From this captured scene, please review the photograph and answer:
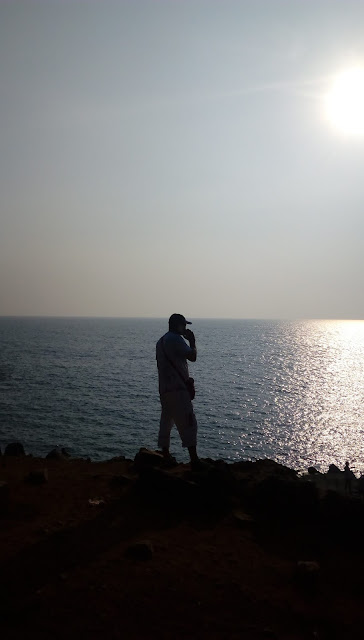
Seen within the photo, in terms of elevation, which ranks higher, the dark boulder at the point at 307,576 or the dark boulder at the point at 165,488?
the dark boulder at the point at 165,488

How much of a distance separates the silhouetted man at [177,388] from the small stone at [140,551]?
8.97ft

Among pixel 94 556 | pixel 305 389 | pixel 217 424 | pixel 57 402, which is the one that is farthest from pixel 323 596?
pixel 305 389

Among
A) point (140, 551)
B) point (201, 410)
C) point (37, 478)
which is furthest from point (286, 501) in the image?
point (201, 410)

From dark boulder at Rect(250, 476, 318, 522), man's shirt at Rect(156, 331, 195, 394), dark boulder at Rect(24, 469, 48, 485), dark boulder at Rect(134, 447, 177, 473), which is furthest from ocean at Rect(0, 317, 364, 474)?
dark boulder at Rect(250, 476, 318, 522)

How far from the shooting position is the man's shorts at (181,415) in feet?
26.9

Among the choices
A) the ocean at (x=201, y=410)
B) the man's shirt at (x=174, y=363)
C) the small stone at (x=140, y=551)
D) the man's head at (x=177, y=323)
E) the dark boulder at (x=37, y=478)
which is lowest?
the ocean at (x=201, y=410)

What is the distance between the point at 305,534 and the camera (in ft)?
21.4

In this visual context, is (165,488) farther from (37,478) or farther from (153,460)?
(37,478)

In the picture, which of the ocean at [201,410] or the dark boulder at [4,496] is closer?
the dark boulder at [4,496]

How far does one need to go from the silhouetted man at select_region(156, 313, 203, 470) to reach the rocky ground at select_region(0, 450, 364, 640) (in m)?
0.75

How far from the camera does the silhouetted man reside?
A: 8234 mm

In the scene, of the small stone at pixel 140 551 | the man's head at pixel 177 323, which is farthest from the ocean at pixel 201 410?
the small stone at pixel 140 551

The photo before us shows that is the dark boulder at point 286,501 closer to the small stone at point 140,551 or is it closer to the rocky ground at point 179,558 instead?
the rocky ground at point 179,558

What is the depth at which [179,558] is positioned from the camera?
18.2 ft
